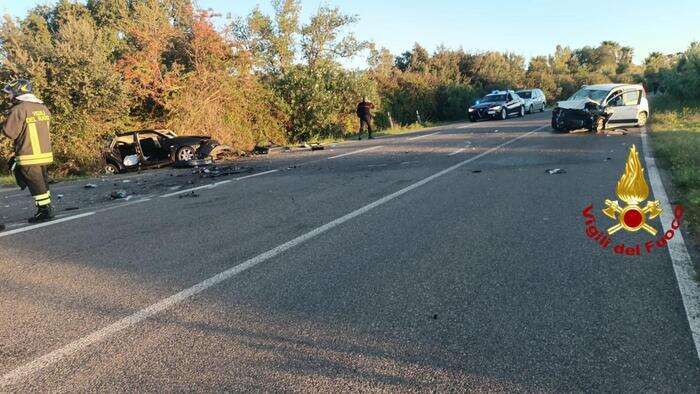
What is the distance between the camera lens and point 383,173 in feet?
34.7

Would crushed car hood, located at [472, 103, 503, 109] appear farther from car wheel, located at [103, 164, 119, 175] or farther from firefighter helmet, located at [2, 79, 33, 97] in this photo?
firefighter helmet, located at [2, 79, 33, 97]

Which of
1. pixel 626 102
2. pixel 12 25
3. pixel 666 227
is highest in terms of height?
pixel 12 25

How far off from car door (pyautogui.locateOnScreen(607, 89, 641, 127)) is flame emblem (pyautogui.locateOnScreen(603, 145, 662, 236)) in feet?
40.6

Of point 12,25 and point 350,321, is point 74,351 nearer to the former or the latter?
point 350,321

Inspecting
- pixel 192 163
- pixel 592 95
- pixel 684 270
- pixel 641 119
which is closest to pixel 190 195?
pixel 192 163

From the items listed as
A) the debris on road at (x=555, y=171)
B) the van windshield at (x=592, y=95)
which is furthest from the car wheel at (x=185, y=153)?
the van windshield at (x=592, y=95)

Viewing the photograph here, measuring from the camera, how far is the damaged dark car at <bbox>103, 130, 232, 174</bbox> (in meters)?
14.7

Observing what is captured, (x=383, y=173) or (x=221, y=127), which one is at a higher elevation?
(x=221, y=127)

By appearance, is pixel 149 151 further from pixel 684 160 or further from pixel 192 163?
pixel 684 160

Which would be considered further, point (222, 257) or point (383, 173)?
point (383, 173)

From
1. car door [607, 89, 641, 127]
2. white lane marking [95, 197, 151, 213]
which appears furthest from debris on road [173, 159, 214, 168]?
car door [607, 89, 641, 127]

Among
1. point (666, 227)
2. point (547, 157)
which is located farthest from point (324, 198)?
point (547, 157)

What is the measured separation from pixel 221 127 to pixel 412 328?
716 inches

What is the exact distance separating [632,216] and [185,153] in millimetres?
12493
